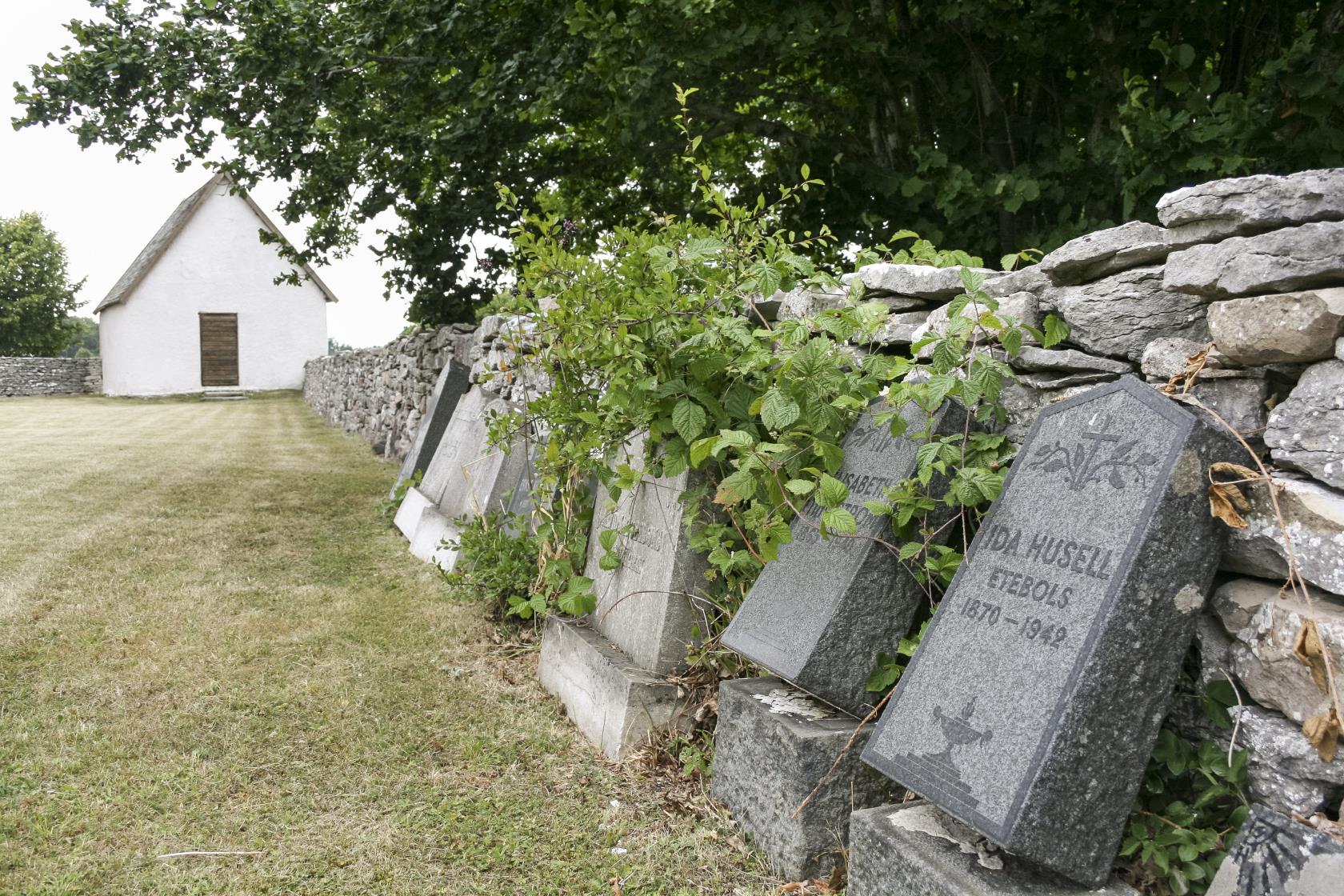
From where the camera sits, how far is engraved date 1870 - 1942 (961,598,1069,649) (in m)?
2.17

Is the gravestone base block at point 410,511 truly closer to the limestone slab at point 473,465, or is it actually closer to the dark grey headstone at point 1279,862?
the limestone slab at point 473,465

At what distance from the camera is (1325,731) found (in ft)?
6.29

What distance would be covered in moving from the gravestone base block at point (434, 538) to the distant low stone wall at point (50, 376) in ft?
99.5

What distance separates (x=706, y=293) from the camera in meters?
3.63

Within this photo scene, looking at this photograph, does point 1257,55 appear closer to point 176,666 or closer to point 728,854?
point 728,854

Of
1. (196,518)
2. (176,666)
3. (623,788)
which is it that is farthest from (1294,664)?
(196,518)

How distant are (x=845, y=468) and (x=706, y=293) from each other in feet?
2.89

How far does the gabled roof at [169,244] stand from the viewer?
28.7 metres

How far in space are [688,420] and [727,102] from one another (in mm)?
5601

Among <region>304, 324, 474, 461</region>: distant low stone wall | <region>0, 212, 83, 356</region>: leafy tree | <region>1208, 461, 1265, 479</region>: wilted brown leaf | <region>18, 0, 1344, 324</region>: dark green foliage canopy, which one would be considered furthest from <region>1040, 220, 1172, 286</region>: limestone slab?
<region>0, 212, 83, 356</region>: leafy tree

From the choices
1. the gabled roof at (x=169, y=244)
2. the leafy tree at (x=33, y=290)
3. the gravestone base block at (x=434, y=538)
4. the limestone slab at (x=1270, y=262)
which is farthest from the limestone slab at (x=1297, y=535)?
the leafy tree at (x=33, y=290)

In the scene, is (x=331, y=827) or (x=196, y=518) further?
(x=196, y=518)

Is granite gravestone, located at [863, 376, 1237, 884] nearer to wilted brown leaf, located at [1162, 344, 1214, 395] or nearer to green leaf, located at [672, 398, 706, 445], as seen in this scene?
wilted brown leaf, located at [1162, 344, 1214, 395]

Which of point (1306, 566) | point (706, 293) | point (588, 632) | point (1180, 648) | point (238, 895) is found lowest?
point (238, 895)
